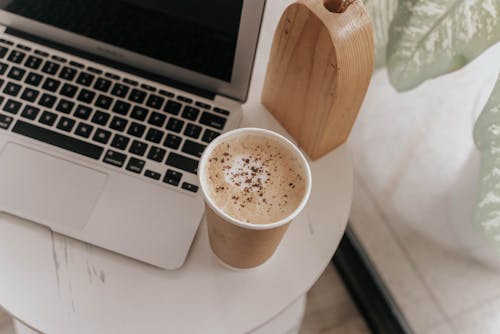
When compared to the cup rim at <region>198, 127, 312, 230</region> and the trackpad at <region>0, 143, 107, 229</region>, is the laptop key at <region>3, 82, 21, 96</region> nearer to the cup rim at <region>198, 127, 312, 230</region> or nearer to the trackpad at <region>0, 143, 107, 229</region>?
the trackpad at <region>0, 143, 107, 229</region>

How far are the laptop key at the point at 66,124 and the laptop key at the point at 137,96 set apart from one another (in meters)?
0.08

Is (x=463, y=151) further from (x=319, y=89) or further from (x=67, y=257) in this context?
(x=67, y=257)

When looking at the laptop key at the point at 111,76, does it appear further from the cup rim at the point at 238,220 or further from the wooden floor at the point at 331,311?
the wooden floor at the point at 331,311

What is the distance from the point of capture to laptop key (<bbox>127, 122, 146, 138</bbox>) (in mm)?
700

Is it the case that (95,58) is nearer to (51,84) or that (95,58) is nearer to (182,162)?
(51,84)

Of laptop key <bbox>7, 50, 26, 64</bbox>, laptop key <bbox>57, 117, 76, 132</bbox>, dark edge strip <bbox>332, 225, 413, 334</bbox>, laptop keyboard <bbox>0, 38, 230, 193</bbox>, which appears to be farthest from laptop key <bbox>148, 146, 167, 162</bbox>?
dark edge strip <bbox>332, 225, 413, 334</bbox>

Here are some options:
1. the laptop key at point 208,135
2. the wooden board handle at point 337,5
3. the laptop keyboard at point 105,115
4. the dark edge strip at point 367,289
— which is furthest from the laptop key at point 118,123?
the dark edge strip at point 367,289

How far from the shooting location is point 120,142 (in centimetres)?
69

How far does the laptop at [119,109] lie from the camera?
0.65 meters

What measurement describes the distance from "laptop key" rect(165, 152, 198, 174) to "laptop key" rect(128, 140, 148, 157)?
3 cm

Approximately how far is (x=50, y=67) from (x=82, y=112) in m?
0.09

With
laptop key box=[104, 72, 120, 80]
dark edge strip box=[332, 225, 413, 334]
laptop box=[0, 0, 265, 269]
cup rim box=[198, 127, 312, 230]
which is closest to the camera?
cup rim box=[198, 127, 312, 230]

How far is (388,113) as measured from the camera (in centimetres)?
121

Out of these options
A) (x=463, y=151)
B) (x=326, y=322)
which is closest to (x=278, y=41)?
(x=463, y=151)
